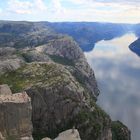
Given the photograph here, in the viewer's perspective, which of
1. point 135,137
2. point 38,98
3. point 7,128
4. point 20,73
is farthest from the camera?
point 135,137

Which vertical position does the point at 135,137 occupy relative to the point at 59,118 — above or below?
below

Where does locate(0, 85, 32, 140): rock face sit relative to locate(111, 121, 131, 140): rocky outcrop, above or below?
above

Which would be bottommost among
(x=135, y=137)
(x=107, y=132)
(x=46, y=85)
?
(x=135, y=137)

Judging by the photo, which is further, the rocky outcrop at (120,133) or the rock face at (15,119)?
the rocky outcrop at (120,133)

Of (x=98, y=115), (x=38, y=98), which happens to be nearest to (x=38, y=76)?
(x=38, y=98)

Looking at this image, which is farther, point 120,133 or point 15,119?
point 120,133

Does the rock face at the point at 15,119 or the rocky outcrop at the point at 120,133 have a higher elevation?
the rock face at the point at 15,119

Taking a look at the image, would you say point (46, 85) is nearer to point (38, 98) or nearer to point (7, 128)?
point (38, 98)

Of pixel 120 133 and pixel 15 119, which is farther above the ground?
pixel 15 119
